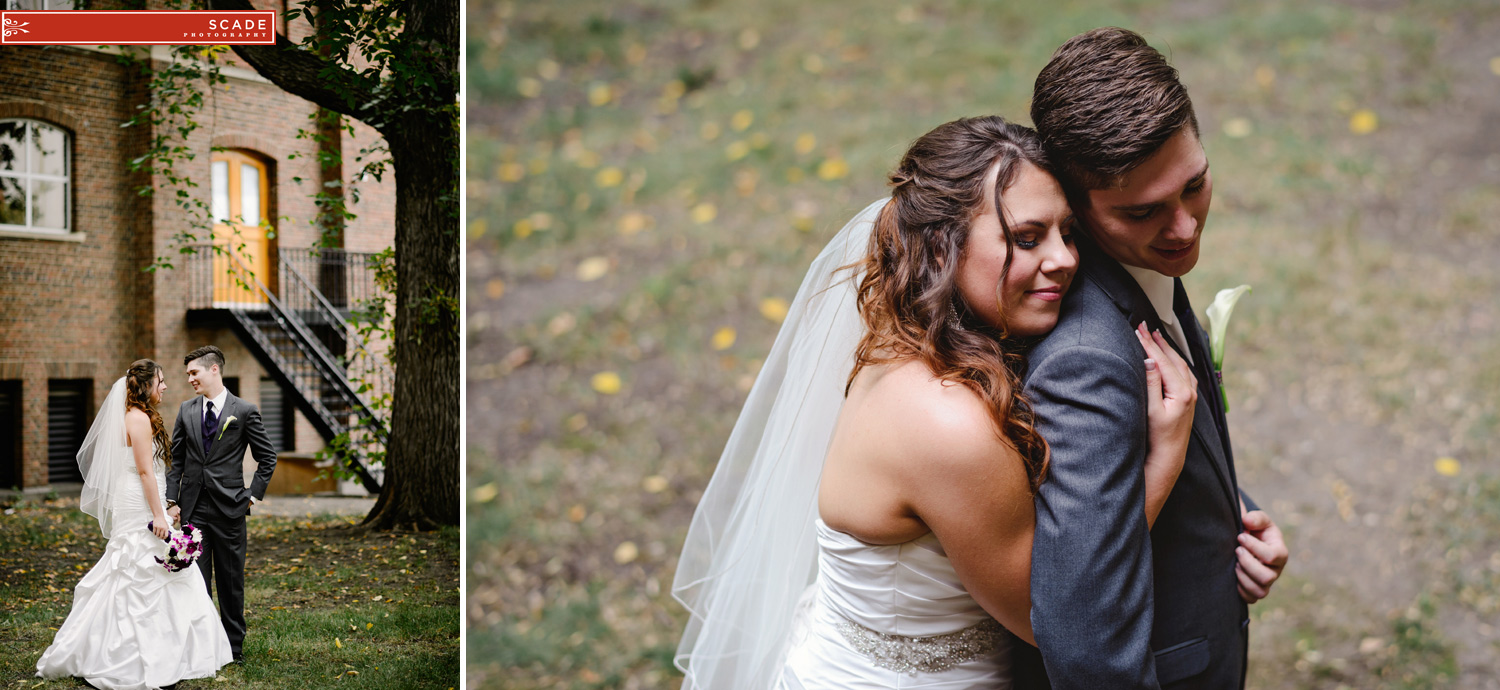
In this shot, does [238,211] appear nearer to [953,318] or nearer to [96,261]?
[96,261]

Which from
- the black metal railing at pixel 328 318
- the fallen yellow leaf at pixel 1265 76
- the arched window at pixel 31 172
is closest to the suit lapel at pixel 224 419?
the black metal railing at pixel 328 318

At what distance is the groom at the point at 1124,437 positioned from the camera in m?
1.77

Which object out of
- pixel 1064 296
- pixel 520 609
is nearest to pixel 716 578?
pixel 1064 296

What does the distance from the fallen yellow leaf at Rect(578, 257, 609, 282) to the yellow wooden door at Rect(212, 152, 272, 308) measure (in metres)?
3.41

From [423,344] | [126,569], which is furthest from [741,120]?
[126,569]

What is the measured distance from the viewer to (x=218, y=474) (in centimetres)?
275

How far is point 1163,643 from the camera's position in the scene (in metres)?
2.00

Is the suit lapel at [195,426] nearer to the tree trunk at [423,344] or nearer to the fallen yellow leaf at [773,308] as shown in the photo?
the tree trunk at [423,344]

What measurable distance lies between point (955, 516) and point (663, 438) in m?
3.53

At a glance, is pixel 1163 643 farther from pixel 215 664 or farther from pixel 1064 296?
pixel 215 664

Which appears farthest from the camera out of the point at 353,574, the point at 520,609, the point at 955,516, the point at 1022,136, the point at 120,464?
the point at 520,609

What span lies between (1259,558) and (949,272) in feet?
3.00

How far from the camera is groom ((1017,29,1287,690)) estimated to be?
177 centimetres

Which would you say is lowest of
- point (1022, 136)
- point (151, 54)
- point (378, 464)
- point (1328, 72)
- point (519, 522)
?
point (519, 522)
